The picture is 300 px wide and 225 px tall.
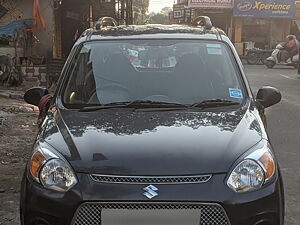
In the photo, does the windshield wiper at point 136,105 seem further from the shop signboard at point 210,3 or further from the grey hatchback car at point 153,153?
the shop signboard at point 210,3

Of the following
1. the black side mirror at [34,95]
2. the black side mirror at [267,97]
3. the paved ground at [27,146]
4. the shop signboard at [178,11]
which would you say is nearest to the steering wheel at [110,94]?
the black side mirror at [34,95]

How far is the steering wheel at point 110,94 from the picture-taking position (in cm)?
382

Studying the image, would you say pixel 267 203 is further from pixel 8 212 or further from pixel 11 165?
pixel 11 165

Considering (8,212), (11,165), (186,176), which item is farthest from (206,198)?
(11,165)

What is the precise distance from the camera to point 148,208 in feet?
8.90

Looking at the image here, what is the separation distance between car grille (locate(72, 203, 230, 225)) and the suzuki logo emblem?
54 mm

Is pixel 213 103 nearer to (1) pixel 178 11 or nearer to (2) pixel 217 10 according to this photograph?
(2) pixel 217 10

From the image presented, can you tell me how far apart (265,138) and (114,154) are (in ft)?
3.53

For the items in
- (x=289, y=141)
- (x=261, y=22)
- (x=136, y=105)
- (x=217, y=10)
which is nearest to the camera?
(x=136, y=105)

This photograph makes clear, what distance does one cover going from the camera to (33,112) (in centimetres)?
970

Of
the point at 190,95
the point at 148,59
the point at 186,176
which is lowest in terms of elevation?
the point at 186,176

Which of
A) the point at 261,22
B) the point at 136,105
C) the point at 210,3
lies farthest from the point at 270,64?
the point at 136,105

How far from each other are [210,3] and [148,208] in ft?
98.4

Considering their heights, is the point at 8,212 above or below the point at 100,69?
below
